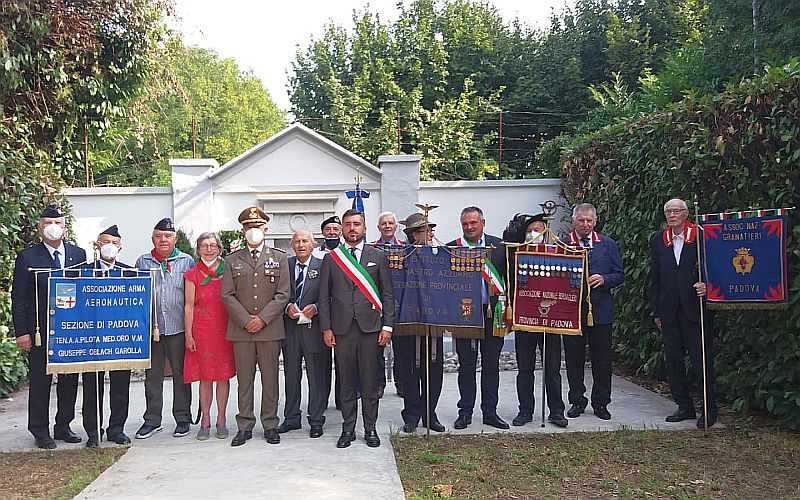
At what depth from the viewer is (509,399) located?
294 inches

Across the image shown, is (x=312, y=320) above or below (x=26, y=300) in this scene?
below

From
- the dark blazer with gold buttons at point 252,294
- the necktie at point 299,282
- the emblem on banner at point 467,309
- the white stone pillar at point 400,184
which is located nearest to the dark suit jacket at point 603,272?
the emblem on banner at point 467,309

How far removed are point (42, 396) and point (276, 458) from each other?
6.55 ft

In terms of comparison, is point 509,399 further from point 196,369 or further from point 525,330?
point 196,369

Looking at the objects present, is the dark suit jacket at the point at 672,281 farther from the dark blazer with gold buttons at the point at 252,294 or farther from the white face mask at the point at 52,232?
the white face mask at the point at 52,232

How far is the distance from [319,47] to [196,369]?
23.9 metres

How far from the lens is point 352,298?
19.1 ft

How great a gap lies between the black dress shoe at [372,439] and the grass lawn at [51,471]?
1.80 meters

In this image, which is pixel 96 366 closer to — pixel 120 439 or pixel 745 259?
pixel 120 439

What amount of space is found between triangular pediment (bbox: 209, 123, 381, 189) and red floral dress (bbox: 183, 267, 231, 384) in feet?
23.0

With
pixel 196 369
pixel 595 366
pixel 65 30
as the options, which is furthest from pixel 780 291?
pixel 65 30

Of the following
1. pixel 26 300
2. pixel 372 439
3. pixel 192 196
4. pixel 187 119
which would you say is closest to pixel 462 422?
pixel 372 439

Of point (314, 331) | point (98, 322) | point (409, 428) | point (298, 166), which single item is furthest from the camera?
point (298, 166)

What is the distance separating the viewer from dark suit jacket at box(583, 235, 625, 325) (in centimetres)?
658
